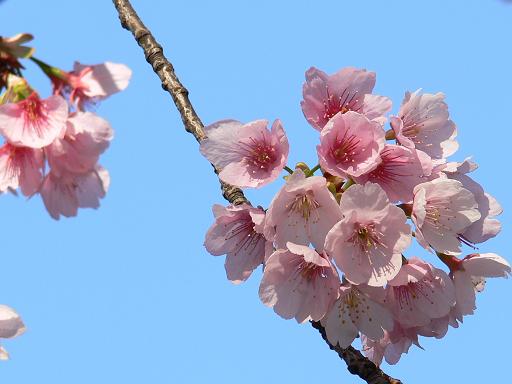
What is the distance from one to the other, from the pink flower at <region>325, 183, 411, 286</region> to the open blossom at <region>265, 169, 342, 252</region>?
0.10m

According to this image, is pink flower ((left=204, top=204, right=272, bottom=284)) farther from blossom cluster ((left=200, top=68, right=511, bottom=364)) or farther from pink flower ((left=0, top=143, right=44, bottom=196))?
pink flower ((left=0, top=143, right=44, bottom=196))

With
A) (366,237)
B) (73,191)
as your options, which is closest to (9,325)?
(73,191)

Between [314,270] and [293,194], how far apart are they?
49 cm

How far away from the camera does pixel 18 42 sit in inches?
134

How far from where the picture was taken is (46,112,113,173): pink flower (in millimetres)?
3588

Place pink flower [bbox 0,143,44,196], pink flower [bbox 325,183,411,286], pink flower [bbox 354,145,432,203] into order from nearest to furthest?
pink flower [bbox 0,143,44,196], pink flower [bbox 325,183,411,286], pink flower [bbox 354,145,432,203]

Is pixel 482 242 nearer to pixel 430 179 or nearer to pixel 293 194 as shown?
pixel 430 179

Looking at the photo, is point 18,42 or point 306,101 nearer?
point 18,42

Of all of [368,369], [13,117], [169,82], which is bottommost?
[368,369]

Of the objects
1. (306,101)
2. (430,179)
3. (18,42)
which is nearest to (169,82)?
(306,101)

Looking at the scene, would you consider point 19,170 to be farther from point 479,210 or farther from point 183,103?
point 479,210

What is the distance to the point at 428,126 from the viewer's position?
5.11m

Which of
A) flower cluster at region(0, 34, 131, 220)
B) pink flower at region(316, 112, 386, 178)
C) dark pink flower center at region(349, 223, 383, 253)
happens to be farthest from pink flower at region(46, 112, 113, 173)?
dark pink flower center at region(349, 223, 383, 253)

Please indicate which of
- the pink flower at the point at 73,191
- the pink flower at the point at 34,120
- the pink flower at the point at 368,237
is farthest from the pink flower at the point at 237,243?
the pink flower at the point at 34,120
